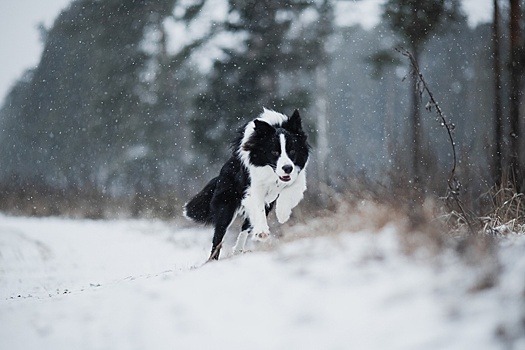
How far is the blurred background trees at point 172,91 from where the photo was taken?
15461mm

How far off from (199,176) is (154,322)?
50.5ft

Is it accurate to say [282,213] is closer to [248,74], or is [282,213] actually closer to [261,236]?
[261,236]

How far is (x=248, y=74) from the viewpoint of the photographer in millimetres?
15711

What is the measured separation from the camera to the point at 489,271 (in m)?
2.56

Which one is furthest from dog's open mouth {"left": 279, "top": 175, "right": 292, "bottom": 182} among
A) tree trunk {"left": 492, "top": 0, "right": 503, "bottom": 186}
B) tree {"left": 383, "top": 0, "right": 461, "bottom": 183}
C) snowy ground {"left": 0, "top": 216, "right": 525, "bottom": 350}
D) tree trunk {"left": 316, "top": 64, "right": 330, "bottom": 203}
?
tree trunk {"left": 316, "top": 64, "right": 330, "bottom": 203}

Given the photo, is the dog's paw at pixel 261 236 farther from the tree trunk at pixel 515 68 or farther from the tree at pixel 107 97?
the tree at pixel 107 97

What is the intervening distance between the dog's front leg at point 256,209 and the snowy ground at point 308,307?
1880 mm

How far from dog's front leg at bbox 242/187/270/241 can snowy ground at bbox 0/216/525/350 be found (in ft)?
6.17

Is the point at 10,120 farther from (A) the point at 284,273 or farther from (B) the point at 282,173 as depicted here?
(A) the point at 284,273

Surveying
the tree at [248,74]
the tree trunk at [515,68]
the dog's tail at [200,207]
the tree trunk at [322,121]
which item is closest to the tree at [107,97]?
the tree at [248,74]

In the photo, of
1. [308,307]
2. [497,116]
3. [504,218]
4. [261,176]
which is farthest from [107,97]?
[308,307]

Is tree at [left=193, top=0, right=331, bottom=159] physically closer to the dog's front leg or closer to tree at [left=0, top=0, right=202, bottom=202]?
tree at [left=0, top=0, right=202, bottom=202]

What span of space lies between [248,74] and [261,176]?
32.9 feet

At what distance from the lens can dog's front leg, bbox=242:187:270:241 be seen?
5.75m
